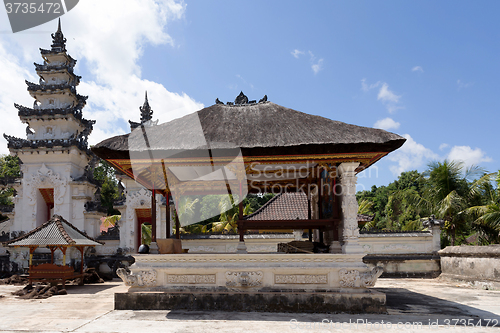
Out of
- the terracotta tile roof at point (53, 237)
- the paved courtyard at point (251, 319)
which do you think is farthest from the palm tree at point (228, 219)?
the paved courtyard at point (251, 319)

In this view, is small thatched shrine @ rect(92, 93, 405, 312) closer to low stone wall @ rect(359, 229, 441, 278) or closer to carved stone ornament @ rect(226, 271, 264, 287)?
carved stone ornament @ rect(226, 271, 264, 287)

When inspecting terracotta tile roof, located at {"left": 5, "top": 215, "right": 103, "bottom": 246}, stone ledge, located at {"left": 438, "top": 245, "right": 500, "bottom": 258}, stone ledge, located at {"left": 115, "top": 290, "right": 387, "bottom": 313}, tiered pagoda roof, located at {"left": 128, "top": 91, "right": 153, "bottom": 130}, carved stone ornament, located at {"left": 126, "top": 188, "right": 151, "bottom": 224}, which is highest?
tiered pagoda roof, located at {"left": 128, "top": 91, "right": 153, "bottom": 130}

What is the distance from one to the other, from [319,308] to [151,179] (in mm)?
5445

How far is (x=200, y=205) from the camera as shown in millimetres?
34188

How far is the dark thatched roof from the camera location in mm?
7871

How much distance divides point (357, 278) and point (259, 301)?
221 cm

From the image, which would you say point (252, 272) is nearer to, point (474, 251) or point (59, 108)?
point (474, 251)

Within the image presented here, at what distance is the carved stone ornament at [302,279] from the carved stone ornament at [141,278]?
9.21 feet

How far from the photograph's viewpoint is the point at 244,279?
7.83 metres

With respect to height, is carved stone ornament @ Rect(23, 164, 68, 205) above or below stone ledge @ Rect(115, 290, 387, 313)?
above

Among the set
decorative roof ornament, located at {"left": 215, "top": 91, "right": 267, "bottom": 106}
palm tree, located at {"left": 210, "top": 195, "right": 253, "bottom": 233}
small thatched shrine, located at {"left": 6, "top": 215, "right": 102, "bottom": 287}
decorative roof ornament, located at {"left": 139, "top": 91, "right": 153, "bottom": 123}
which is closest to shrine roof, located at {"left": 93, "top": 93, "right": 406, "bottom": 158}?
decorative roof ornament, located at {"left": 215, "top": 91, "right": 267, "bottom": 106}

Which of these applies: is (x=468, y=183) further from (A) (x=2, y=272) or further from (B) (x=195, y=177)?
(A) (x=2, y=272)

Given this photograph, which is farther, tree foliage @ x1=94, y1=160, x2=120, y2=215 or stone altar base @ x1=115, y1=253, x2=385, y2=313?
tree foliage @ x1=94, y1=160, x2=120, y2=215

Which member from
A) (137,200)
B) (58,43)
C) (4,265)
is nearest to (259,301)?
(137,200)
